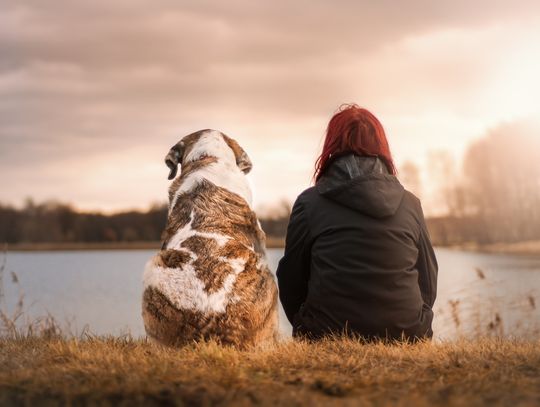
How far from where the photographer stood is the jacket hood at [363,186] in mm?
5316

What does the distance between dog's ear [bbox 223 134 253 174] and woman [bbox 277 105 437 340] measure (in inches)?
59.2

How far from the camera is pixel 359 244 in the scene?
537 centimetres

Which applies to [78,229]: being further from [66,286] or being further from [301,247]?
[301,247]

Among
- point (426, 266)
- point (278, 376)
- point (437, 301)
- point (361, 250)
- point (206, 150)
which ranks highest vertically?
point (206, 150)

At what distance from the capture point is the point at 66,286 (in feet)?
79.9

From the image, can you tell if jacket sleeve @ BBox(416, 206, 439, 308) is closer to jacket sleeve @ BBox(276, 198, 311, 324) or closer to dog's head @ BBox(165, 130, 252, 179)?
jacket sleeve @ BBox(276, 198, 311, 324)

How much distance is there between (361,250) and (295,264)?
2.41 feet

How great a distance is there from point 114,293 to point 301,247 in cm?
1781

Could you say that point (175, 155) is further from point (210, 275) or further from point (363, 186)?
point (363, 186)

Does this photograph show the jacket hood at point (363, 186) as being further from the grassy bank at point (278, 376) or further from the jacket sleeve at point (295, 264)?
the grassy bank at point (278, 376)

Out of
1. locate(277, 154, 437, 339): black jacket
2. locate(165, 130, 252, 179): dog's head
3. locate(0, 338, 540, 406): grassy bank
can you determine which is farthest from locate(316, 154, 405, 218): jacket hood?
locate(165, 130, 252, 179): dog's head

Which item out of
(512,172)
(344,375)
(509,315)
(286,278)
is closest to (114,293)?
(509,315)

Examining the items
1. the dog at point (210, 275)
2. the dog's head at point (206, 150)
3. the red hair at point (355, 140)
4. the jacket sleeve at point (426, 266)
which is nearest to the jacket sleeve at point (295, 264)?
the dog at point (210, 275)

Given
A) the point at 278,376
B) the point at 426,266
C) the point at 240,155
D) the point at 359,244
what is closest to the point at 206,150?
the point at 240,155
